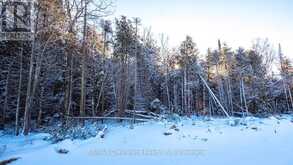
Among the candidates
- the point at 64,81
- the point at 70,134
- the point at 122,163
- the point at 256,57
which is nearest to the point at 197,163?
the point at 122,163

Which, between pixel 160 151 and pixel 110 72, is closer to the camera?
pixel 160 151

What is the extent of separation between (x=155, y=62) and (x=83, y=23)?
18.0 metres

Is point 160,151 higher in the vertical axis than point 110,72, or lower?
lower

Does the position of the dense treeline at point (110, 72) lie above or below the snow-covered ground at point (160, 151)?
above

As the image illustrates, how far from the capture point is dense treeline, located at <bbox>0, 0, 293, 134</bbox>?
15.8 metres

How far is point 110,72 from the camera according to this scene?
80.3ft

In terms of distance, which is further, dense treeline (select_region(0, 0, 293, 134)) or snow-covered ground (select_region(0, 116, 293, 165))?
dense treeline (select_region(0, 0, 293, 134))

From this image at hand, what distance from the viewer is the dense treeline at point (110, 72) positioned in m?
15.8

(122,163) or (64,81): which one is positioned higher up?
(64,81)

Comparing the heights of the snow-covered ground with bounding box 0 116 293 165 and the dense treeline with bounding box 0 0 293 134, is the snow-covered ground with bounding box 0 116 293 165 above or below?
below

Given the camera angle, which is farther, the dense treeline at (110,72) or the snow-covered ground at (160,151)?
the dense treeline at (110,72)

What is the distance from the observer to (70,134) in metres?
10.5

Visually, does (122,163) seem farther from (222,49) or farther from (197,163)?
(222,49)

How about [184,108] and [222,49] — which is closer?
[184,108]
